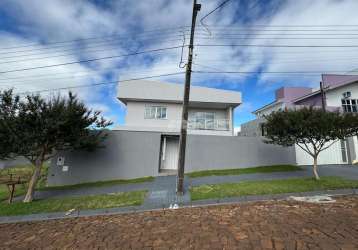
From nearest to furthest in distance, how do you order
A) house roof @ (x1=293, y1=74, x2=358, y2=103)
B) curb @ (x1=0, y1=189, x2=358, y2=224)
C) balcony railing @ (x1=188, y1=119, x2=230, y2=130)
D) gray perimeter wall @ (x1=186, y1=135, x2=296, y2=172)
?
curb @ (x1=0, y1=189, x2=358, y2=224) → gray perimeter wall @ (x1=186, y1=135, x2=296, y2=172) → balcony railing @ (x1=188, y1=119, x2=230, y2=130) → house roof @ (x1=293, y1=74, x2=358, y2=103)

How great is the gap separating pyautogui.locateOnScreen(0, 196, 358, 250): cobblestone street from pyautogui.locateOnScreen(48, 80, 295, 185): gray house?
5.80 metres

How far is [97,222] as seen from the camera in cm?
550

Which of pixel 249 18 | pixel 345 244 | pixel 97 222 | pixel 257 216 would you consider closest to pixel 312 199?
pixel 257 216

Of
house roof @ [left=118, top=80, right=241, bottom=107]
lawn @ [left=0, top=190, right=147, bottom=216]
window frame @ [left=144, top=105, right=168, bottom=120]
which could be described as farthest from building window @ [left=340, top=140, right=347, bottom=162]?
lawn @ [left=0, top=190, right=147, bottom=216]

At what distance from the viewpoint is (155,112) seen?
16766 millimetres

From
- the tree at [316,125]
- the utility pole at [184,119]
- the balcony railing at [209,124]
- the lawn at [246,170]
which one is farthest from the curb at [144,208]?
the balcony railing at [209,124]

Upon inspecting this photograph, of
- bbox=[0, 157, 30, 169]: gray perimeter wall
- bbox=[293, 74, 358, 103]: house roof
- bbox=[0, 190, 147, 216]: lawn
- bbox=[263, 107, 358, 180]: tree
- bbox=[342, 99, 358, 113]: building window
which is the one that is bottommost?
bbox=[0, 190, 147, 216]: lawn

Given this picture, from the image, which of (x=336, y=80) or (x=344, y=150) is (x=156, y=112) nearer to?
(x=344, y=150)

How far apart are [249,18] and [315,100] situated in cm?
1713

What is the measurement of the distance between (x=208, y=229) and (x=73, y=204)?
5313mm

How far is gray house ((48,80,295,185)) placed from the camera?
37.7 feet

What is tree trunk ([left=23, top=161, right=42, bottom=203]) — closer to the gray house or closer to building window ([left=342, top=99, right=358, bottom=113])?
the gray house

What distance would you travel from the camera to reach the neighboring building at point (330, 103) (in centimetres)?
1511

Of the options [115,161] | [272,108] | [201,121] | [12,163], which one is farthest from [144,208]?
[272,108]
